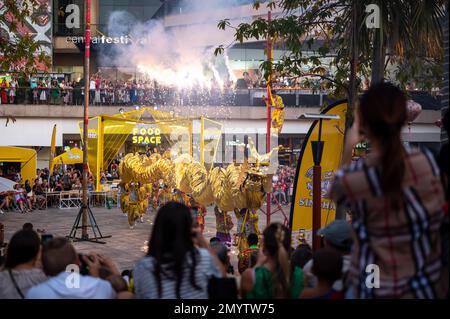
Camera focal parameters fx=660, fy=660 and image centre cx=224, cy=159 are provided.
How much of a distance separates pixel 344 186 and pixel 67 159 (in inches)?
919

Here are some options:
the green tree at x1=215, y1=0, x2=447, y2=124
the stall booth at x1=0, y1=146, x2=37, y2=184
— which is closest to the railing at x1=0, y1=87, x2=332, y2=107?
the stall booth at x1=0, y1=146, x2=37, y2=184

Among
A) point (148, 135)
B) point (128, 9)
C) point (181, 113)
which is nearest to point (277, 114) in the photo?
point (148, 135)

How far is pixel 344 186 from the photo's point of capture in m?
3.00

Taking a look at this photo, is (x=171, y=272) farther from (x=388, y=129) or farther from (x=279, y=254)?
(x=388, y=129)

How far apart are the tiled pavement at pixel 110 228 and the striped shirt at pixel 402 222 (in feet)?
32.3

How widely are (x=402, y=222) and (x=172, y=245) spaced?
123 cm

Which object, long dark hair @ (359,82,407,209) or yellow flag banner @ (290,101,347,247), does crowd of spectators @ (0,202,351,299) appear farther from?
yellow flag banner @ (290,101,347,247)

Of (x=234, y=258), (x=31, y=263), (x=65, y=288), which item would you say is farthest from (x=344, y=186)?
(x=234, y=258)

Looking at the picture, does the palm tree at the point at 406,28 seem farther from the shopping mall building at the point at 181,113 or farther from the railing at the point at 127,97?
the railing at the point at 127,97

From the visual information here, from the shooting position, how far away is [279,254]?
4012 millimetres

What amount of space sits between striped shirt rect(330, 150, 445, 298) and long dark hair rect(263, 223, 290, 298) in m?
0.85

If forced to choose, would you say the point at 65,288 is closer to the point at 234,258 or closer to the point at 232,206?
the point at 232,206

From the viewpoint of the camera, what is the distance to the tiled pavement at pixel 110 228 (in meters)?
14.5
